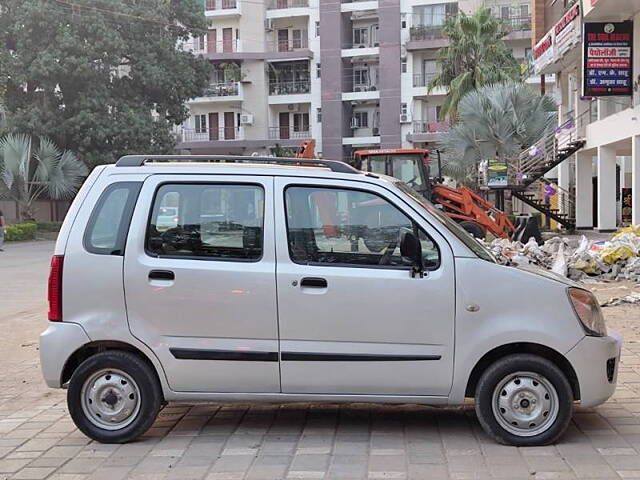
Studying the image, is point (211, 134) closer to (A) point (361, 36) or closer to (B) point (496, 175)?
(A) point (361, 36)

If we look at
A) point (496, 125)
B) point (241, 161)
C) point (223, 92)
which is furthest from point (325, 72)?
point (241, 161)

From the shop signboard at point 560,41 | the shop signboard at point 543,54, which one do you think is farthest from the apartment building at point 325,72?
the shop signboard at point 560,41

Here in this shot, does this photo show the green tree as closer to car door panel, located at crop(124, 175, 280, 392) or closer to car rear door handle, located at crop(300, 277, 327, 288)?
car door panel, located at crop(124, 175, 280, 392)

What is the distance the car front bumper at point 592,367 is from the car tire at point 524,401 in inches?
4.7

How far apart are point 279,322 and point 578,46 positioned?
24720 mm

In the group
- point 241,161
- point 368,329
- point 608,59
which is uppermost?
point 608,59

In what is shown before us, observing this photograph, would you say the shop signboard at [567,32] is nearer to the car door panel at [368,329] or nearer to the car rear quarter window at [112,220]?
the car door panel at [368,329]

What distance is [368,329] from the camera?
5105mm

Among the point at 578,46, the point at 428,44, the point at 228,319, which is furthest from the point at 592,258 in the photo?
the point at 428,44

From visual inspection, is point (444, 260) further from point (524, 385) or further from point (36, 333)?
point (36, 333)

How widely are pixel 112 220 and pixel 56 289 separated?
2.05 feet

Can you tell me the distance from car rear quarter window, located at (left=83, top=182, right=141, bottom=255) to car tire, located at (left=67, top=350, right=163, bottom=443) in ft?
2.50

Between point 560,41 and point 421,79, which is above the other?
point 421,79

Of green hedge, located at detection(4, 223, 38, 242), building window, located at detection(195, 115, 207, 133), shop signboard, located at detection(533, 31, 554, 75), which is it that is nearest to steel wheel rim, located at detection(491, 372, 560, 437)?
shop signboard, located at detection(533, 31, 554, 75)
